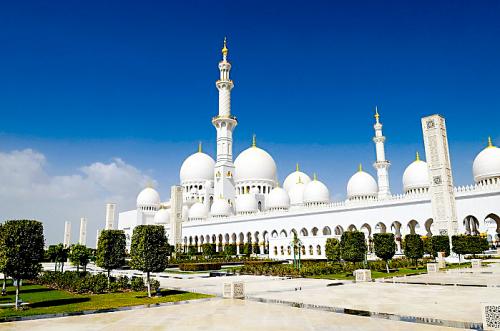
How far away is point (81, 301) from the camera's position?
14484mm

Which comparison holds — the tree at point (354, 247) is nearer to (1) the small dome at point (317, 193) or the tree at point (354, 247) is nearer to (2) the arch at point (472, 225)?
(2) the arch at point (472, 225)

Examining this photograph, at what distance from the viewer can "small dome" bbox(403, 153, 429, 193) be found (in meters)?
48.8

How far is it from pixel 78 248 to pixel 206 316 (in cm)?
1852

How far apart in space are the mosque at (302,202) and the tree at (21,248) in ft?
97.8

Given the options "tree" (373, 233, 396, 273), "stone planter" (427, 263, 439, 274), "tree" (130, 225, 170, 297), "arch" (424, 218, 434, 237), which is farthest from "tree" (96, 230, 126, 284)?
"arch" (424, 218, 434, 237)

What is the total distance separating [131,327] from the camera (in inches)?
368

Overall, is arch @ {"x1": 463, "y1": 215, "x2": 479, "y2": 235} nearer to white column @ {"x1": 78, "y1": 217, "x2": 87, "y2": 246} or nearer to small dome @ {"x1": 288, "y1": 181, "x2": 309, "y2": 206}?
small dome @ {"x1": 288, "y1": 181, "x2": 309, "y2": 206}

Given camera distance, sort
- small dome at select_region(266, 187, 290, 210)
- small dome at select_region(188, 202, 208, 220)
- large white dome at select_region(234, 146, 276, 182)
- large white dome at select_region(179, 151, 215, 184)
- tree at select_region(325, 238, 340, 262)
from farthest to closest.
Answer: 1. large white dome at select_region(179, 151, 215, 184)
2. small dome at select_region(188, 202, 208, 220)
3. large white dome at select_region(234, 146, 276, 182)
4. small dome at select_region(266, 187, 290, 210)
5. tree at select_region(325, 238, 340, 262)

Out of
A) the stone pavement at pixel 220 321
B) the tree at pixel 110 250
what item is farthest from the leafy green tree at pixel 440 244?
the tree at pixel 110 250

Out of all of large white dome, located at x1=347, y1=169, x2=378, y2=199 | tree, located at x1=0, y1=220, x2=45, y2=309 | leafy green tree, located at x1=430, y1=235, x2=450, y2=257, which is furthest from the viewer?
large white dome, located at x1=347, y1=169, x2=378, y2=199

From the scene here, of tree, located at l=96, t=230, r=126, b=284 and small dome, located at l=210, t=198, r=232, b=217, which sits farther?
small dome, located at l=210, t=198, r=232, b=217

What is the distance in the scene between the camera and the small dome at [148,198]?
78.5 metres

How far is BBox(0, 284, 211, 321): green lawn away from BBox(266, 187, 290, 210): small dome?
41.8 m

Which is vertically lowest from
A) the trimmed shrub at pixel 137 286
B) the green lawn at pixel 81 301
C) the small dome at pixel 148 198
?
the green lawn at pixel 81 301
